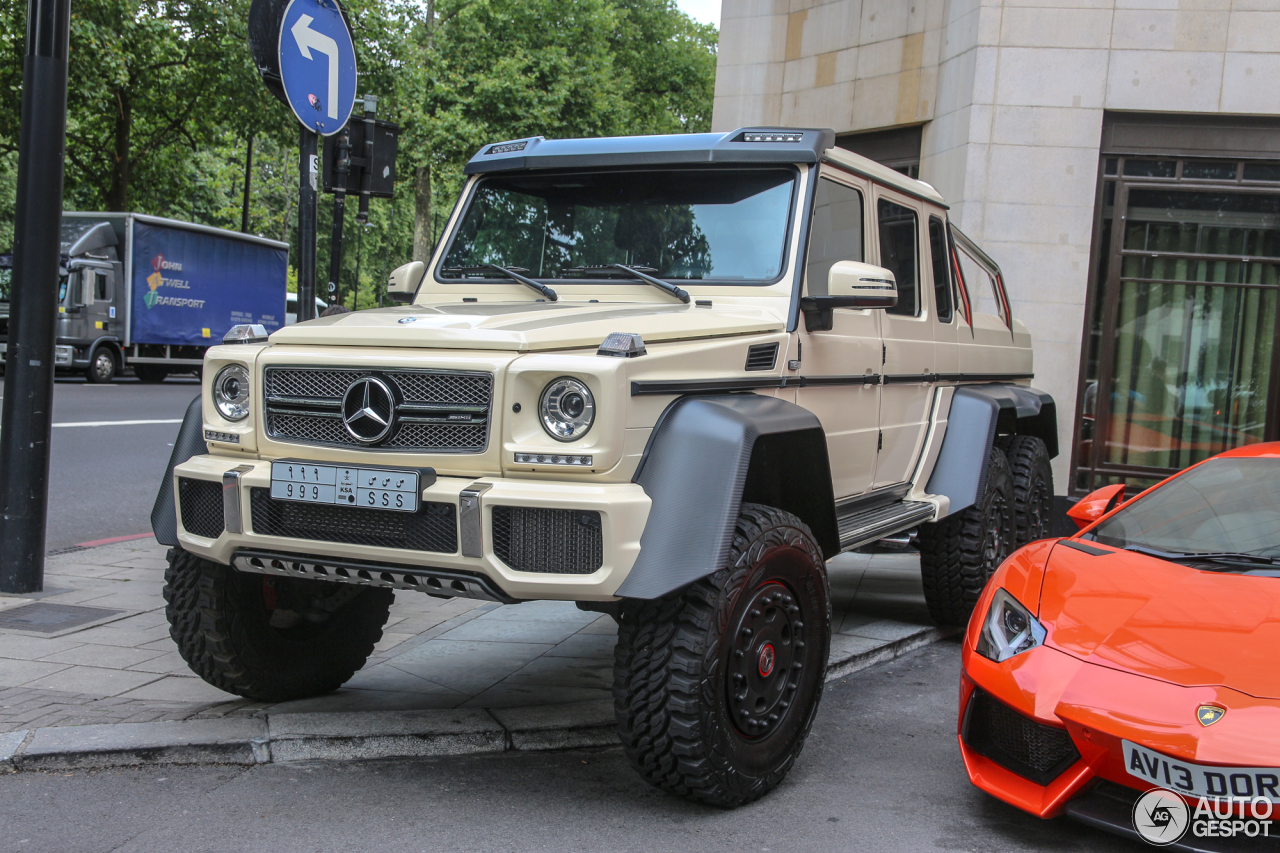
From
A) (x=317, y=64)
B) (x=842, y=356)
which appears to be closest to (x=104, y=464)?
(x=317, y=64)

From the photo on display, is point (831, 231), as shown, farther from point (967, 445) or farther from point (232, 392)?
point (232, 392)

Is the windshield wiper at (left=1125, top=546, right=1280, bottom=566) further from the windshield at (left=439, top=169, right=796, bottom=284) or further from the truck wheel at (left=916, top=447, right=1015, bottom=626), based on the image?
the truck wheel at (left=916, top=447, right=1015, bottom=626)

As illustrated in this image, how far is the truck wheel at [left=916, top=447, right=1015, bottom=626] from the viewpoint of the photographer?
5.95 metres

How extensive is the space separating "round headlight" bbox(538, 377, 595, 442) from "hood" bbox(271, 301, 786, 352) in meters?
0.16

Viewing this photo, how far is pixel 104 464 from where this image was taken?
11.5m

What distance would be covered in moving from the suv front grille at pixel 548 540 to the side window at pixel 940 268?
3.32 metres

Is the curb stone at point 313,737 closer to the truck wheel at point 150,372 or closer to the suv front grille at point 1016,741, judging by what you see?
the suv front grille at point 1016,741

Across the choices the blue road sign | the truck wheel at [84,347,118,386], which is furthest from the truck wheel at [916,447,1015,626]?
the truck wheel at [84,347,118,386]

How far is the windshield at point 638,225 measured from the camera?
4.42 meters

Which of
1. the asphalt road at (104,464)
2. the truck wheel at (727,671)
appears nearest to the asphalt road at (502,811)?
the truck wheel at (727,671)

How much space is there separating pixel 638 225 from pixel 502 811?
229 cm

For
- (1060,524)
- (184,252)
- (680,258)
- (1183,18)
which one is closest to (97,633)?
(680,258)

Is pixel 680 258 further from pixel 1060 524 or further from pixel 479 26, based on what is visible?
pixel 479 26

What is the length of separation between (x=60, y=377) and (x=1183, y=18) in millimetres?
23274
